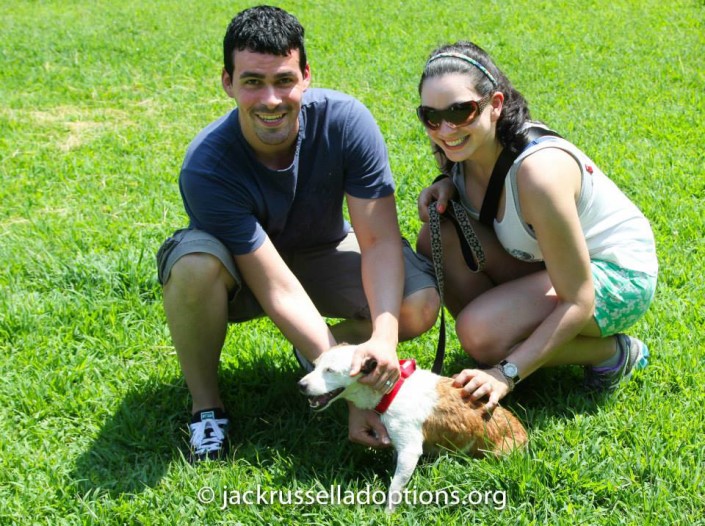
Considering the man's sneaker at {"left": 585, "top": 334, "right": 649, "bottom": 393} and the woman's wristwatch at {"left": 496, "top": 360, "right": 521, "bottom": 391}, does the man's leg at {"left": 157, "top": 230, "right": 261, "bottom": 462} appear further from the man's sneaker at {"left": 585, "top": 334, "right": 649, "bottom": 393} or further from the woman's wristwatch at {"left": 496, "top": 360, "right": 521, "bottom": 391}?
the man's sneaker at {"left": 585, "top": 334, "right": 649, "bottom": 393}

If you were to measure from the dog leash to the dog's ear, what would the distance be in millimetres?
610

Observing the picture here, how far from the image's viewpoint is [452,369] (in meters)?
3.86

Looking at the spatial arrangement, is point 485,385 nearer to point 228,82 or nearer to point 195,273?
point 195,273

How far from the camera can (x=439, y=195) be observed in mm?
3613

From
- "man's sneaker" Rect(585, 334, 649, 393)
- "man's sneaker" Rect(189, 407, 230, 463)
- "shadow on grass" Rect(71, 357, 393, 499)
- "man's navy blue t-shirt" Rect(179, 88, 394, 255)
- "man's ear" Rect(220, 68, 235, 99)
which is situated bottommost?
"shadow on grass" Rect(71, 357, 393, 499)

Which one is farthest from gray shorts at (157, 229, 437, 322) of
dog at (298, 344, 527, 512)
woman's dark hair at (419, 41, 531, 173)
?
woman's dark hair at (419, 41, 531, 173)

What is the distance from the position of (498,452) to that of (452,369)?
0.81 m

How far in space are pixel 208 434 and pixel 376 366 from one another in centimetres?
87

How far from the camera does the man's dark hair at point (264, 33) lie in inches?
124

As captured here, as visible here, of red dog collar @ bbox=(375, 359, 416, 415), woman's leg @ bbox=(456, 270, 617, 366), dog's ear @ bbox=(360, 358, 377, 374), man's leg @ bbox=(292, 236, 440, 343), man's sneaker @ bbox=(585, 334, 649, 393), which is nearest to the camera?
dog's ear @ bbox=(360, 358, 377, 374)

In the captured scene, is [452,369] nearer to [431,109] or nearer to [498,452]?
[498,452]

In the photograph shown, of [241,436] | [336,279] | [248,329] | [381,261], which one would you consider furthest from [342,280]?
[241,436]

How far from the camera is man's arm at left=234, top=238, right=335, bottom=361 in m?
3.27

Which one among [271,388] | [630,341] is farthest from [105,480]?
[630,341]
